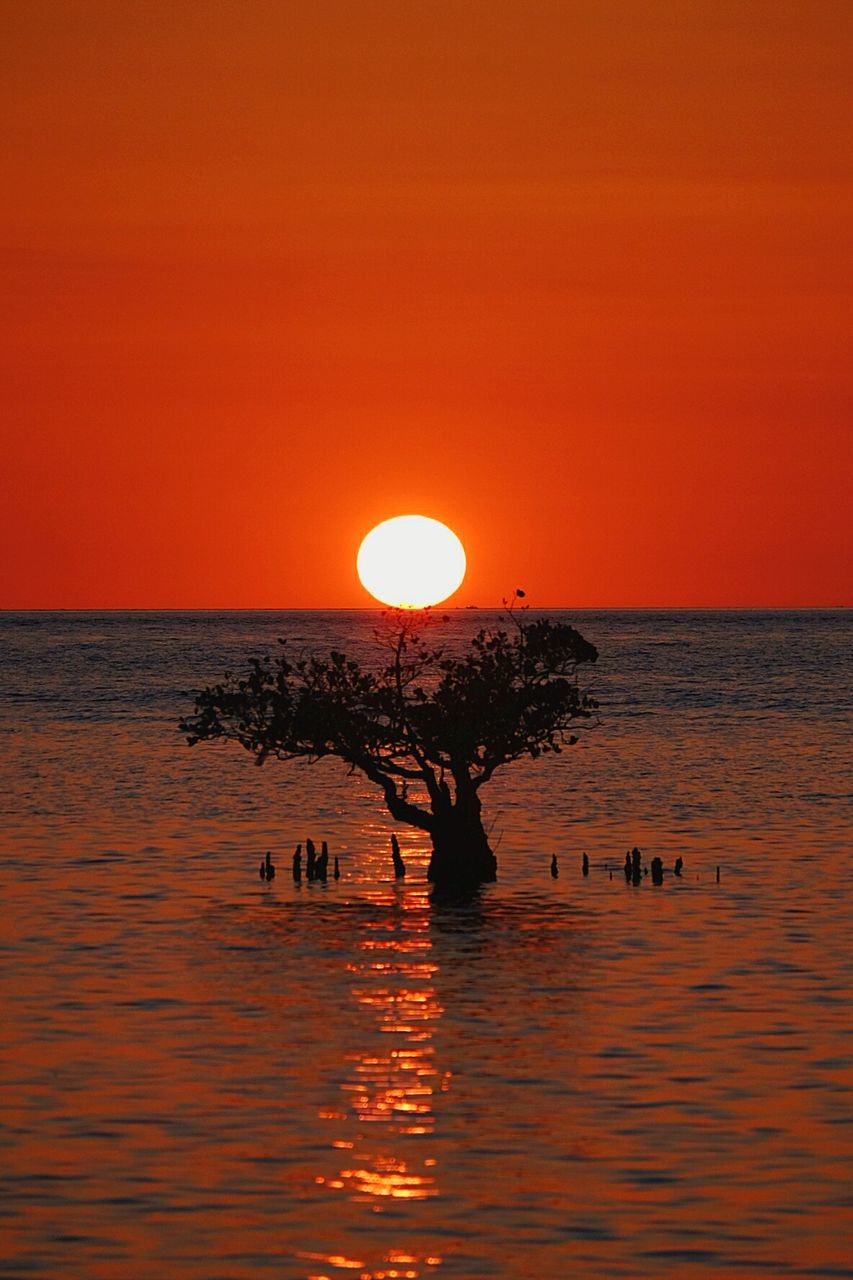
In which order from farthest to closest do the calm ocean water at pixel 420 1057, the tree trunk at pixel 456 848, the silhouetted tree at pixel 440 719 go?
the tree trunk at pixel 456 848 < the silhouetted tree at pixel 440 719 < the calm ocean water at pixel 420 1057

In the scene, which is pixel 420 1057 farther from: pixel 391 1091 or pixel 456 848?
pixel 456 848

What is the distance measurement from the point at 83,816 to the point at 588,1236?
158 ft

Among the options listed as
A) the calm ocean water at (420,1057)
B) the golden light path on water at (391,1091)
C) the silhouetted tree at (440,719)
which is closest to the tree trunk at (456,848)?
the silhouetted tree at (440,719)

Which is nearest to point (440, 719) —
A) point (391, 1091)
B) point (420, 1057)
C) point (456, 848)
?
point (456, 848)

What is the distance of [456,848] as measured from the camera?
164 ft

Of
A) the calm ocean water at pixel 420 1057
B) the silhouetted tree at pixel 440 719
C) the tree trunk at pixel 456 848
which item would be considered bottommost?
the calm ocean water at pixel 420 1057

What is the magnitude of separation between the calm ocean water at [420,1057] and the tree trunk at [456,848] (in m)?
1.01

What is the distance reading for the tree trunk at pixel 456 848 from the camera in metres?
49.8

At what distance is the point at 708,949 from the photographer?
40.8 meters

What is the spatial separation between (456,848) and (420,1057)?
19.6 meters

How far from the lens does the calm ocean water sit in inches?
868

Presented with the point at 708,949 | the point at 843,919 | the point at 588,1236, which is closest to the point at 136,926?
the point at 708,949

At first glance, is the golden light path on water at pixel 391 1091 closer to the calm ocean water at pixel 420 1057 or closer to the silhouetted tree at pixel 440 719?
the calm ocean water at pixel 420 1057

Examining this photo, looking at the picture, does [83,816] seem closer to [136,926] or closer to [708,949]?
[136,926]
